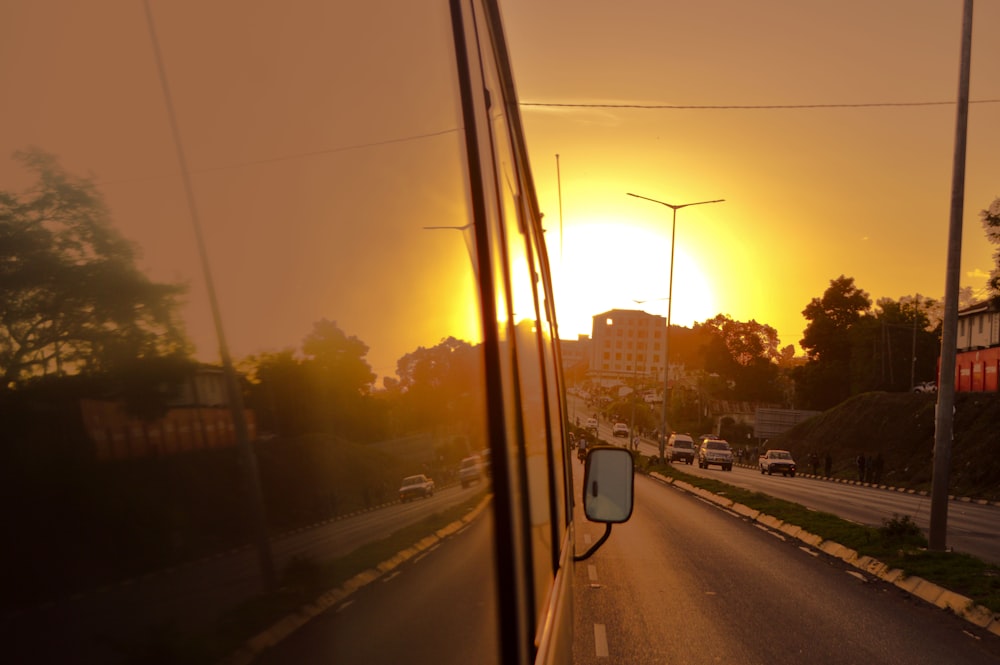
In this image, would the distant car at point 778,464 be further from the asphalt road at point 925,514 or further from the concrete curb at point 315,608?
the concrete curb at point 315,608

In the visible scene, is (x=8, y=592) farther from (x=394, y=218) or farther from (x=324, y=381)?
(x=394, y=218)

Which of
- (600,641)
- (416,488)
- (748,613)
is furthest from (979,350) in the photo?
(416,488)

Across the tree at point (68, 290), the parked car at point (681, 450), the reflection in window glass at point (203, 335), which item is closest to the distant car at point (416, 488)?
the reflection in window glass at point (203, 335)

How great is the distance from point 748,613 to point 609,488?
286 inches

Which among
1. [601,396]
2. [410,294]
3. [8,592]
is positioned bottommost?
[601,396]

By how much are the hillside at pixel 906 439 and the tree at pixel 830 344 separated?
24703 millimetres

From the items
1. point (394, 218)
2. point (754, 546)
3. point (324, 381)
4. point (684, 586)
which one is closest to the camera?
point (324, 381)

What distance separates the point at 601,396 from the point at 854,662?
16505 cm

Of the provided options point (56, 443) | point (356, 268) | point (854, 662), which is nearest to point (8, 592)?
point (56, 443)

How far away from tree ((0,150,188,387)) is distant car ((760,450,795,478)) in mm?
64065

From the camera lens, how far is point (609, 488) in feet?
15.4

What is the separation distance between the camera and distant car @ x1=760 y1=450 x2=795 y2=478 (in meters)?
62.5

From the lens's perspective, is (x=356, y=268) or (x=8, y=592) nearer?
(x=8, y=592)

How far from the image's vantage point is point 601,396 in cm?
17325
